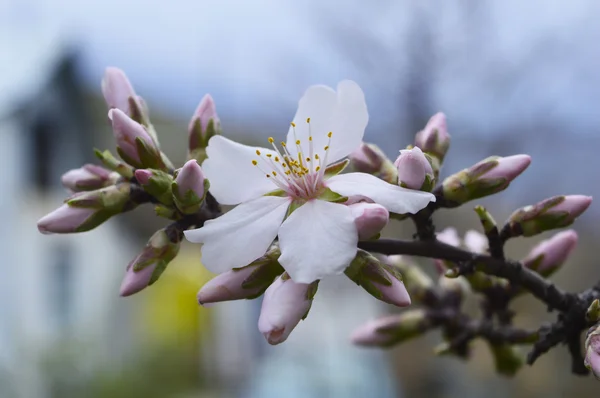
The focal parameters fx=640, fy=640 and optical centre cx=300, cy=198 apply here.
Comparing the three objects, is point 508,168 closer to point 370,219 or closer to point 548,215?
point 548,215

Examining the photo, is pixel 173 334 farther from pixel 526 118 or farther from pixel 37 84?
pixel 526 118

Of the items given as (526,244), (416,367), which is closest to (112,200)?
(416,367)

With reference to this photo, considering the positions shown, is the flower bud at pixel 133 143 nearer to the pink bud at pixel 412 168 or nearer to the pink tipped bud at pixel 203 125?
the pink tipped bud at pixel 203 125

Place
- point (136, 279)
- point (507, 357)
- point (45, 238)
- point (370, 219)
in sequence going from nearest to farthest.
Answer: point (370, 219) → point (136, 279) → point (507, 357) → point (45, 238)

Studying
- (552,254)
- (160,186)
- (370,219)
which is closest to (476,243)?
(552,254)

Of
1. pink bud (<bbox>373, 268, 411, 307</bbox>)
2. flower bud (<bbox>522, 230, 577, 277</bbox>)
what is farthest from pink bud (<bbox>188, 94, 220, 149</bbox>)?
flower bud (<bbox>522, 230, 577, 277</bbox>)

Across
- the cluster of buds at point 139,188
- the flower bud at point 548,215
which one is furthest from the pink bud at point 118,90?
the flower bud at point 548,215

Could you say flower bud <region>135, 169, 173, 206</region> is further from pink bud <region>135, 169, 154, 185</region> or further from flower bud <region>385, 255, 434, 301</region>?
flower bud <region>385, 255, 434, 301</region>
